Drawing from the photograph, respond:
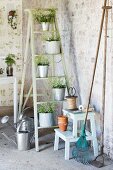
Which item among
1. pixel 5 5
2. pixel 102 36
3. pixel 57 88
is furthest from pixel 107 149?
pixel 5 5

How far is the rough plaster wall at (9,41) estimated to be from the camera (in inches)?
265

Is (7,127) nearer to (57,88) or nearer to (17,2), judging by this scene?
(57,88)

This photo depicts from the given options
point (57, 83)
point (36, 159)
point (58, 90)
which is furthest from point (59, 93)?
point (36, 159)

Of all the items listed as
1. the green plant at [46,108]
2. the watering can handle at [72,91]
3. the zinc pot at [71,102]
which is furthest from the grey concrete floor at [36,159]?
the watering can handle at [72,91]

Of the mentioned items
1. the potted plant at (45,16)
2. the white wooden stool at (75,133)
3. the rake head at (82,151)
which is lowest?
the rake head at (82,151)

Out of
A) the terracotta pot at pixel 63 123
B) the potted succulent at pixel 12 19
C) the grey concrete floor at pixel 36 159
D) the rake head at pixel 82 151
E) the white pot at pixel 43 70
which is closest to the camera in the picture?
the grey concrete floor at pixel 36 159

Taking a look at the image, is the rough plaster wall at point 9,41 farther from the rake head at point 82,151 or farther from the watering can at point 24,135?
the rake head at point 82,151

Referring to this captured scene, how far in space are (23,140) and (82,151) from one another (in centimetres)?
78

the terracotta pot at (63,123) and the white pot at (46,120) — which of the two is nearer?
the terracotta pot at (63,123)

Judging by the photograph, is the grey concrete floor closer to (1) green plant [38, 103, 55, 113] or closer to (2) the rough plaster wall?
(1) green plant [38, 103, 55, 113]

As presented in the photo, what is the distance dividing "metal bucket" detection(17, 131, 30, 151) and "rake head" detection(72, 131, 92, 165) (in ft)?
2.12

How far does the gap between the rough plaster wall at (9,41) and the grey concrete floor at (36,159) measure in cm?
204

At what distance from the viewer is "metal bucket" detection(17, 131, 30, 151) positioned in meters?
4.61

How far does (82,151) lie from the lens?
4.39 metres
